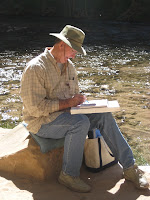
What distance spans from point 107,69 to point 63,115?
6041 mm

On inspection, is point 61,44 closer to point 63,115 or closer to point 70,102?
point 70,102

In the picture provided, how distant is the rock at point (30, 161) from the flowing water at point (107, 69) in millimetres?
1133

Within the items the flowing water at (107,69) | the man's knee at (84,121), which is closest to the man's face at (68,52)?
the man's knee at (84,121)

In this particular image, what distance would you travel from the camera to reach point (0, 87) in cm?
712

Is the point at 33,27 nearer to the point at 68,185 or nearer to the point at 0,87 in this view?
the point at 0,87

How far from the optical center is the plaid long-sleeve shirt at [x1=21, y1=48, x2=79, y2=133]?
2.82 meters

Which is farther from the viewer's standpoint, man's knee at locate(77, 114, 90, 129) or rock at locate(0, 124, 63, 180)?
rock at locate(0, 124, 63, 180)

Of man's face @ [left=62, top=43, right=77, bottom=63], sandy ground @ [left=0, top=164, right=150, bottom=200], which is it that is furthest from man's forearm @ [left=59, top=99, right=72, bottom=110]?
sandy ground @ [left=0, top=164, right=150, bottom=200]

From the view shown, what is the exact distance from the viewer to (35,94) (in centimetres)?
283

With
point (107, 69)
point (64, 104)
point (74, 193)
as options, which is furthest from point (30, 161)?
point (107, 69)

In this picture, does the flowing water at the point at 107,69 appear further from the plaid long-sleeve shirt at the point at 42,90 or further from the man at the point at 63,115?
the plaid long-sleeve shirt at the point at 42,90

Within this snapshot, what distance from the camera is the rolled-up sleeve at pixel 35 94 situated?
2.82m

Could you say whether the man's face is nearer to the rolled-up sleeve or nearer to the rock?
the rolled-up sleeve

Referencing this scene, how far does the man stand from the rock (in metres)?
0.18
